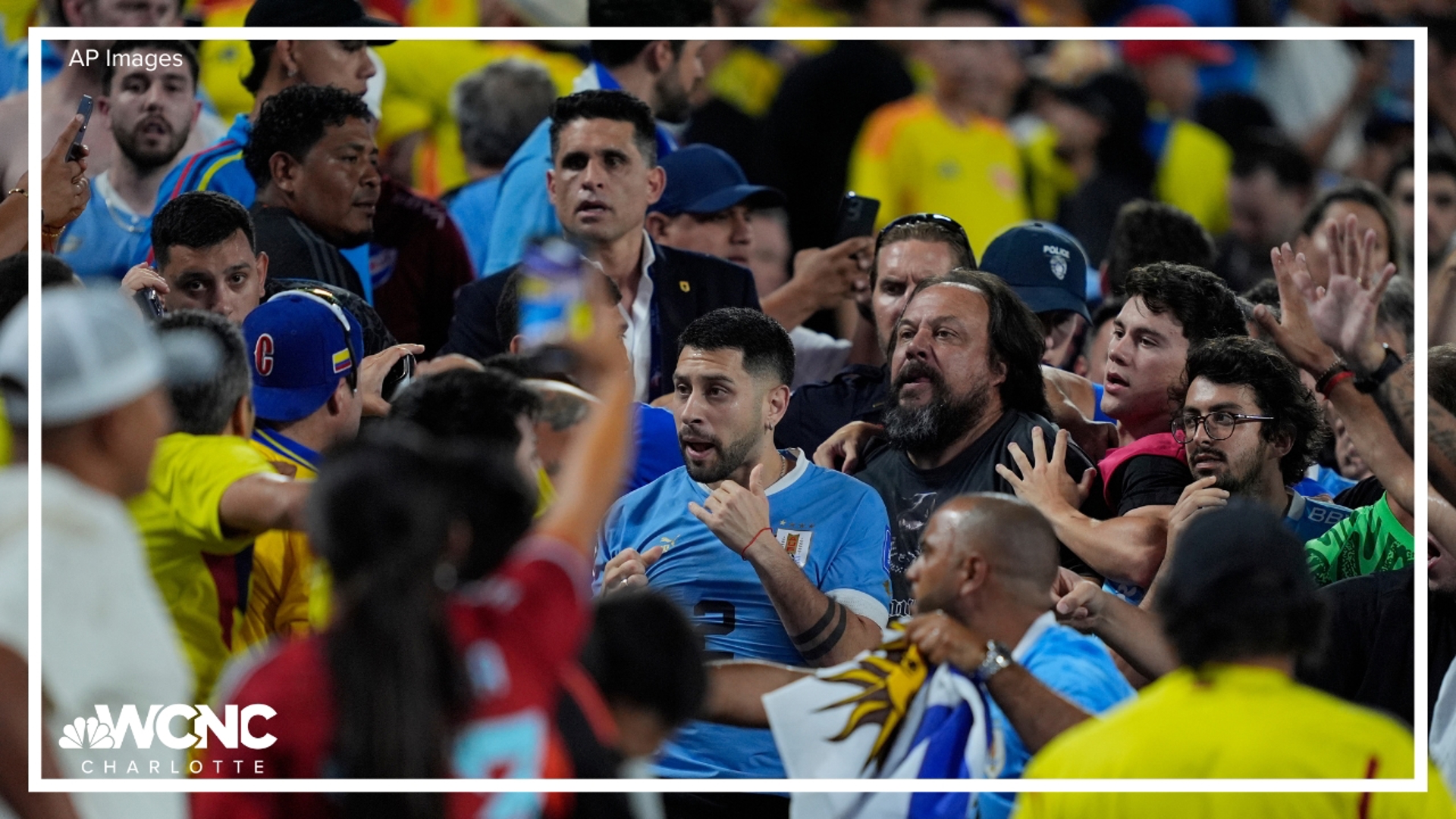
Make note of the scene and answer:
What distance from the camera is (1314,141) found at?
8117mm

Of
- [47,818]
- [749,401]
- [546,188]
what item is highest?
[546,188]

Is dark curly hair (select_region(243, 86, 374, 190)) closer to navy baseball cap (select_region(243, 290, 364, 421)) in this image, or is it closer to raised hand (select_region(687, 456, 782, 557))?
navy baseball cap (select_region(243, 290, 364, 421))

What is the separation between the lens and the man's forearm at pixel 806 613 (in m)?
3.86

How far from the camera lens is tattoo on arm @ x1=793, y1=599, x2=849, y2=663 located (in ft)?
12.7

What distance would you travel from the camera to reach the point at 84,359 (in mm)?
2836

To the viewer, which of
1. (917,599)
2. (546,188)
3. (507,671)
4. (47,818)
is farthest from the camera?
(546,188)

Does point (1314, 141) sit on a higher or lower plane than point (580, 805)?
higher

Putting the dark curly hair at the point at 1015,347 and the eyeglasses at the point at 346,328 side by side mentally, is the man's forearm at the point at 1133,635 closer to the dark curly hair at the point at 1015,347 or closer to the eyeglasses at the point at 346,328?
the dark curly hair at the point at 1015,347

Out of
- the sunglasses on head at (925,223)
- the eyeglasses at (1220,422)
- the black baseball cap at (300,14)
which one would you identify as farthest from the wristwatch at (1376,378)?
the black baseball cap at (300,14)

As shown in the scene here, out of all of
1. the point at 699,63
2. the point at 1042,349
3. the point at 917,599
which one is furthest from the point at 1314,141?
the point at 917,599

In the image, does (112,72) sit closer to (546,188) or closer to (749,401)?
(546,188)

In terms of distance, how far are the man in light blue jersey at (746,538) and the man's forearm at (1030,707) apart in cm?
72

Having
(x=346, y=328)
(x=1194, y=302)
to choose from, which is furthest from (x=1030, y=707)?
(x=1194, y=302)

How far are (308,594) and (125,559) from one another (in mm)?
781
